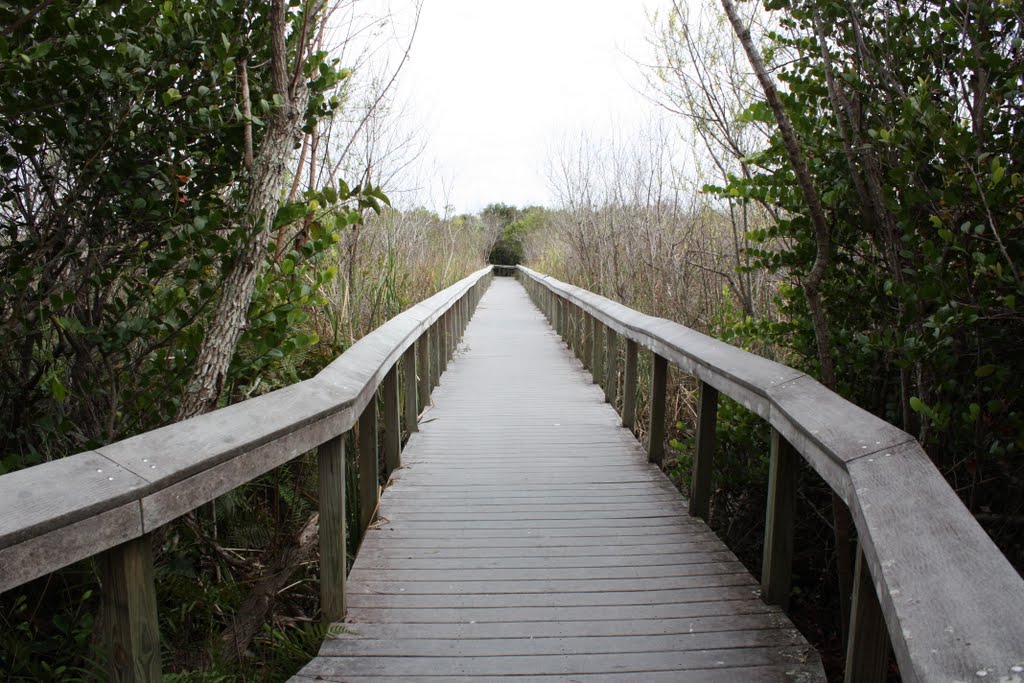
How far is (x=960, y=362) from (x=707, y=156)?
4.24m

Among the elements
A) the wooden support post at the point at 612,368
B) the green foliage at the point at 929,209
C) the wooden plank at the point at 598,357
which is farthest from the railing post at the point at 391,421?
the wooden plank at the point at 598,357

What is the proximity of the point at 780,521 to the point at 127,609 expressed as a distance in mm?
1791

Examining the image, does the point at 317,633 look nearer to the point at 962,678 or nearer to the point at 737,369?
the point at 737,369

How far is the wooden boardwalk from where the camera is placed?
2.21 m

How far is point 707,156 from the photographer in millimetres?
6387

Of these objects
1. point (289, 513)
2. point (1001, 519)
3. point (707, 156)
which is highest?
point (707, 156)

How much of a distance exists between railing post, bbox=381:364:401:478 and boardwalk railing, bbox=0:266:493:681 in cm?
127

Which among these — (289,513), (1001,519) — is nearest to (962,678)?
(1001,519)

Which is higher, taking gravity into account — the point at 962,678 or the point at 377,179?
the point at 377,179

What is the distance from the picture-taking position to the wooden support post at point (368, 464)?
3100 millimetres

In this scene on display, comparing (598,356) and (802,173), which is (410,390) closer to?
(598,356)

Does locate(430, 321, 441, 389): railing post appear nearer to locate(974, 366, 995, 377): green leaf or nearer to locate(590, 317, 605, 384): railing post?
locate(590, 317, 605, 384): railing post

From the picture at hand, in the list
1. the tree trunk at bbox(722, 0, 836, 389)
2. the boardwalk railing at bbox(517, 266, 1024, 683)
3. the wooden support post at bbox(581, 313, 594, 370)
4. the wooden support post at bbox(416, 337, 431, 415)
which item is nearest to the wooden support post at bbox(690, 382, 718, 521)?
the boardwalk railing at bbox(517, 266, 1024, 683)

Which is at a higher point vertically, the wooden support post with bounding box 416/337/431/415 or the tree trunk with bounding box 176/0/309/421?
the tree trunk with bounding box 176/0/309/421
